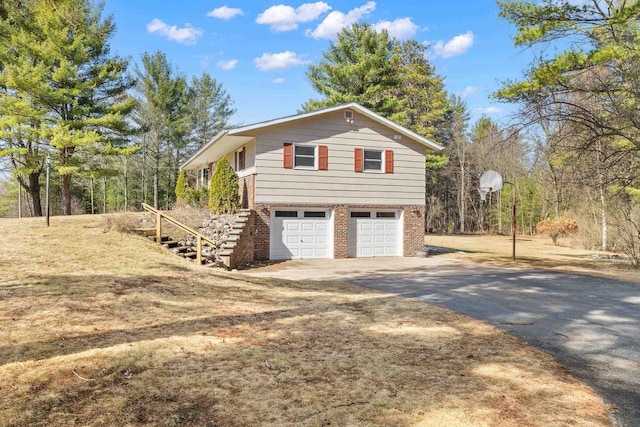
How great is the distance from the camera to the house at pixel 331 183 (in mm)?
15062

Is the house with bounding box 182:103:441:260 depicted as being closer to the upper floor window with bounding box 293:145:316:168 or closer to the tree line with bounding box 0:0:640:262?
the upper floor window with bounding box 293:145:316:168

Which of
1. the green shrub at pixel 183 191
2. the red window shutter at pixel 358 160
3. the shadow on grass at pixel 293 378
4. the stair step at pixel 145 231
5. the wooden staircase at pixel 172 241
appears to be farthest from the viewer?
the green shrub at pixel 183 191

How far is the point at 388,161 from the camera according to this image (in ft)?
55.2

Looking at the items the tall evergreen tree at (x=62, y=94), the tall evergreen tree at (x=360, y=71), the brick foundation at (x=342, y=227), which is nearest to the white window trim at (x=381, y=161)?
the brick foundation at (x=342, y=227)

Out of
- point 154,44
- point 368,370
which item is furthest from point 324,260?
point 154,44

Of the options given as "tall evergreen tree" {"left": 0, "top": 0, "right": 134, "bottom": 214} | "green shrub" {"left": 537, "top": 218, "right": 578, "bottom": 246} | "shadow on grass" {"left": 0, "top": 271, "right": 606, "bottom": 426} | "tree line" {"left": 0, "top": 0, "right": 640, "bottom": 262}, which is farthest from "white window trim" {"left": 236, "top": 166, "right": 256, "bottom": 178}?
"green shrub" {"left": 537, "top": 218, "right": 578, "bottom": 246}

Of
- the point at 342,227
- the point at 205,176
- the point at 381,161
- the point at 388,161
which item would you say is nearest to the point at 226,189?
the point at 342,227

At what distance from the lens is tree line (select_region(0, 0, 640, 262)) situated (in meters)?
11.0

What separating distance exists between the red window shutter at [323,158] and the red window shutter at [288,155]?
109cm

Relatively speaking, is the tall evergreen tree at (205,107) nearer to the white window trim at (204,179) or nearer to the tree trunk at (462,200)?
the white window trim at (204,179)

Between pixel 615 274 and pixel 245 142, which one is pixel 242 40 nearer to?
pixel 245 142

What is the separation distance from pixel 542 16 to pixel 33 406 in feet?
43.4

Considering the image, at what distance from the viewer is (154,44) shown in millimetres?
32969

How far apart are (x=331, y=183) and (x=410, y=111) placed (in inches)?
747
